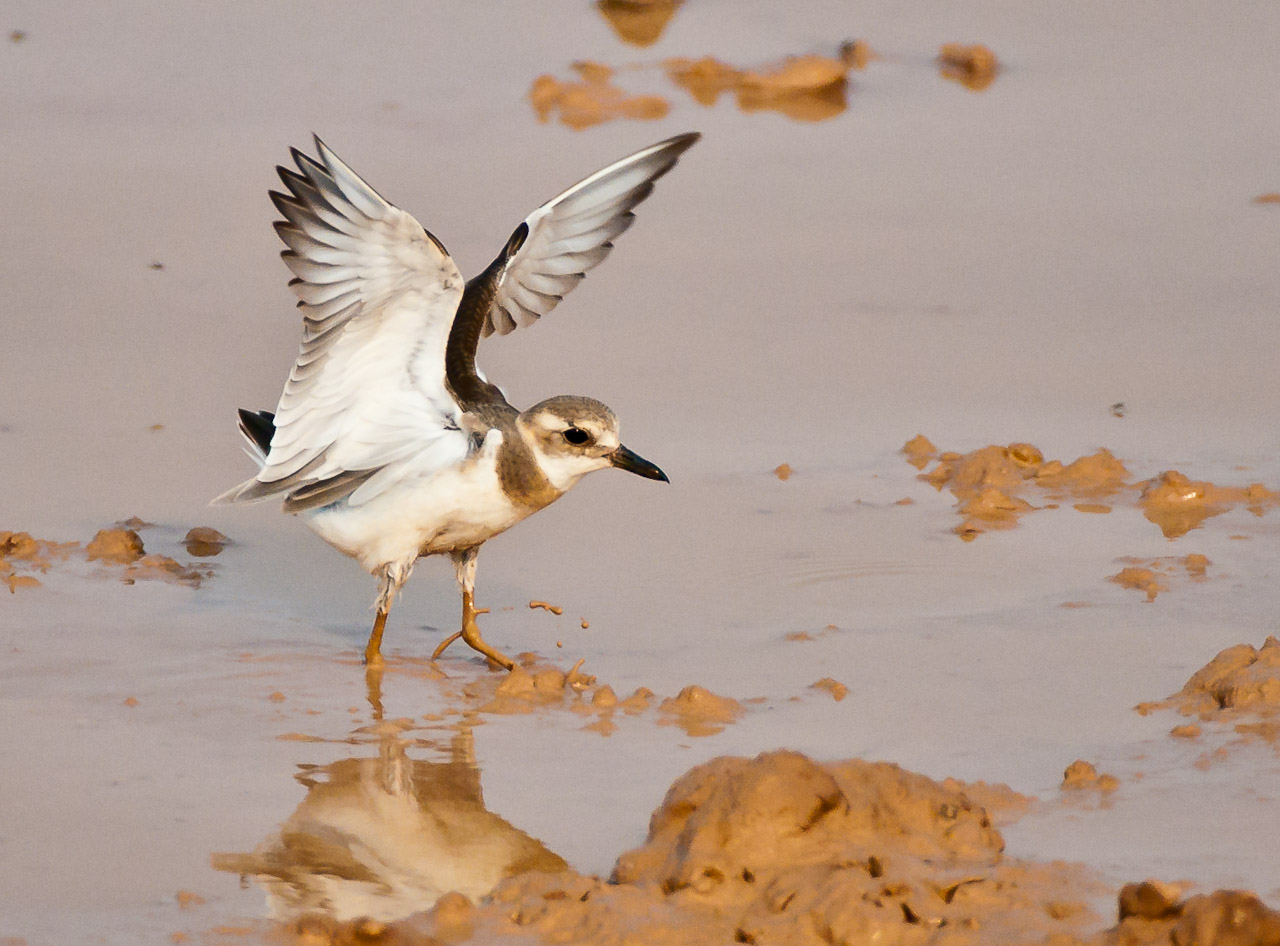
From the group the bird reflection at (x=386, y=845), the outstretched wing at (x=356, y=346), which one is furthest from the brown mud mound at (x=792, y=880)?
the outstretched wing at (x=356, y=346)

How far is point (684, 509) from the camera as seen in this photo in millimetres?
7164

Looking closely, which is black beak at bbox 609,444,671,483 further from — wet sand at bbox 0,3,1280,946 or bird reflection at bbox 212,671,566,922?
bird reflection at bbox 212,671,566,922

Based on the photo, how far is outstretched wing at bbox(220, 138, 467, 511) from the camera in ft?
18.4

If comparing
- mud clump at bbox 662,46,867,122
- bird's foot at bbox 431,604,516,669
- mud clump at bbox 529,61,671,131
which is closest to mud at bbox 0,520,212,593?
bird's foot at bbox 431,604,516,669

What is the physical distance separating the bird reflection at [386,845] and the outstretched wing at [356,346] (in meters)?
1.14

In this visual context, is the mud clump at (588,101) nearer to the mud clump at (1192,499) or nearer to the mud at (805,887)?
the mud clump at (1192,499)

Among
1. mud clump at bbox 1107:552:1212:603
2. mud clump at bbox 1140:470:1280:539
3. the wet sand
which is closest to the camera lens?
the wet sand

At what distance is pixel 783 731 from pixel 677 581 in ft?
4.46

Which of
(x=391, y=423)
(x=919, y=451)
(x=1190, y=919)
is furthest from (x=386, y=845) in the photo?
(x=919, y=451)

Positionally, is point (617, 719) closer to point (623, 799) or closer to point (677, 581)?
point (623, 799)

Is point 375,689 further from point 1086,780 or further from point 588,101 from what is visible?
point 588,101

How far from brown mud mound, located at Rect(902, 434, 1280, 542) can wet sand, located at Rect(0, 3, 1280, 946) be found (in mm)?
22

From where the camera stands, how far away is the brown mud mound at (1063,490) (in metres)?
7.04

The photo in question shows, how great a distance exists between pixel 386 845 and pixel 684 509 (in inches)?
111
